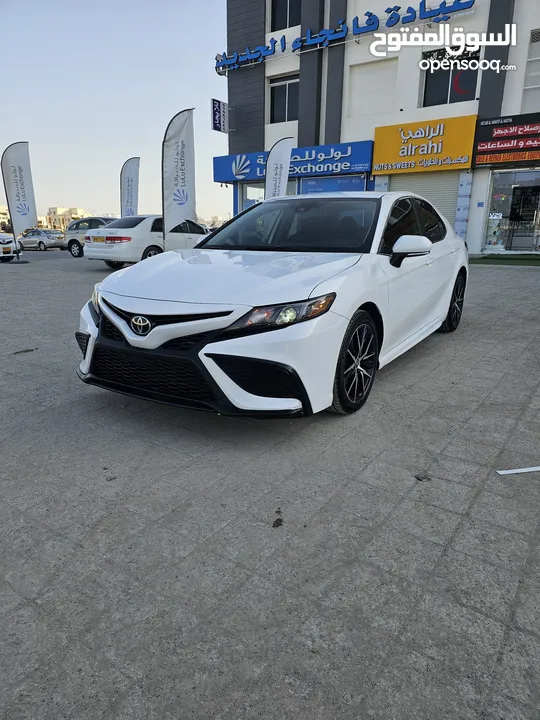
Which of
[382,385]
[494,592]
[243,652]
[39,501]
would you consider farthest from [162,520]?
[382,385]

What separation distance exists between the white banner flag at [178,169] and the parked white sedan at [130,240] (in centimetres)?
45

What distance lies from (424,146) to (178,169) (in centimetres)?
907

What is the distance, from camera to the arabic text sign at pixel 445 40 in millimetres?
15167

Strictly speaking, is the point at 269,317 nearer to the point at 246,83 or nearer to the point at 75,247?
the point at 75,247

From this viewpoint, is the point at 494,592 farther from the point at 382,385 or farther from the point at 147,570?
the point at 382,385

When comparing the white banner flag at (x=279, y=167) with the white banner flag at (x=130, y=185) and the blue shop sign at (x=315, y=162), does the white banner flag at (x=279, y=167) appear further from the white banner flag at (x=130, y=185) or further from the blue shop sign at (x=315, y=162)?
the white banner flag at (x=130, y=185)

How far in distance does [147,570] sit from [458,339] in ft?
15.1

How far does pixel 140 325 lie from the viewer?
2.83m

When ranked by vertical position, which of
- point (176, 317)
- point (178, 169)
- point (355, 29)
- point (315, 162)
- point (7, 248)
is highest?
point (355, 29)

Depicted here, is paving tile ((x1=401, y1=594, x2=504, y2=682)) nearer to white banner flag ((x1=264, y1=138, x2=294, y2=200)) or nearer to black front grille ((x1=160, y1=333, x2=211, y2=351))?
black front grille ((x1=160, y1=333, x2=211, y2=351))

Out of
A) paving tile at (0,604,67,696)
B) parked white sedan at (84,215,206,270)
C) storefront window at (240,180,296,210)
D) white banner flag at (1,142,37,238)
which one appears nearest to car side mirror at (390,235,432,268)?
paving tile at (0,604,67,696)

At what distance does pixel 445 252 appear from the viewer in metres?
4.95

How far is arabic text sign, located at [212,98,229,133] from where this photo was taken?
21719 millimetres

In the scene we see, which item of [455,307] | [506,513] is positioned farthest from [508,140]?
[506,513]
